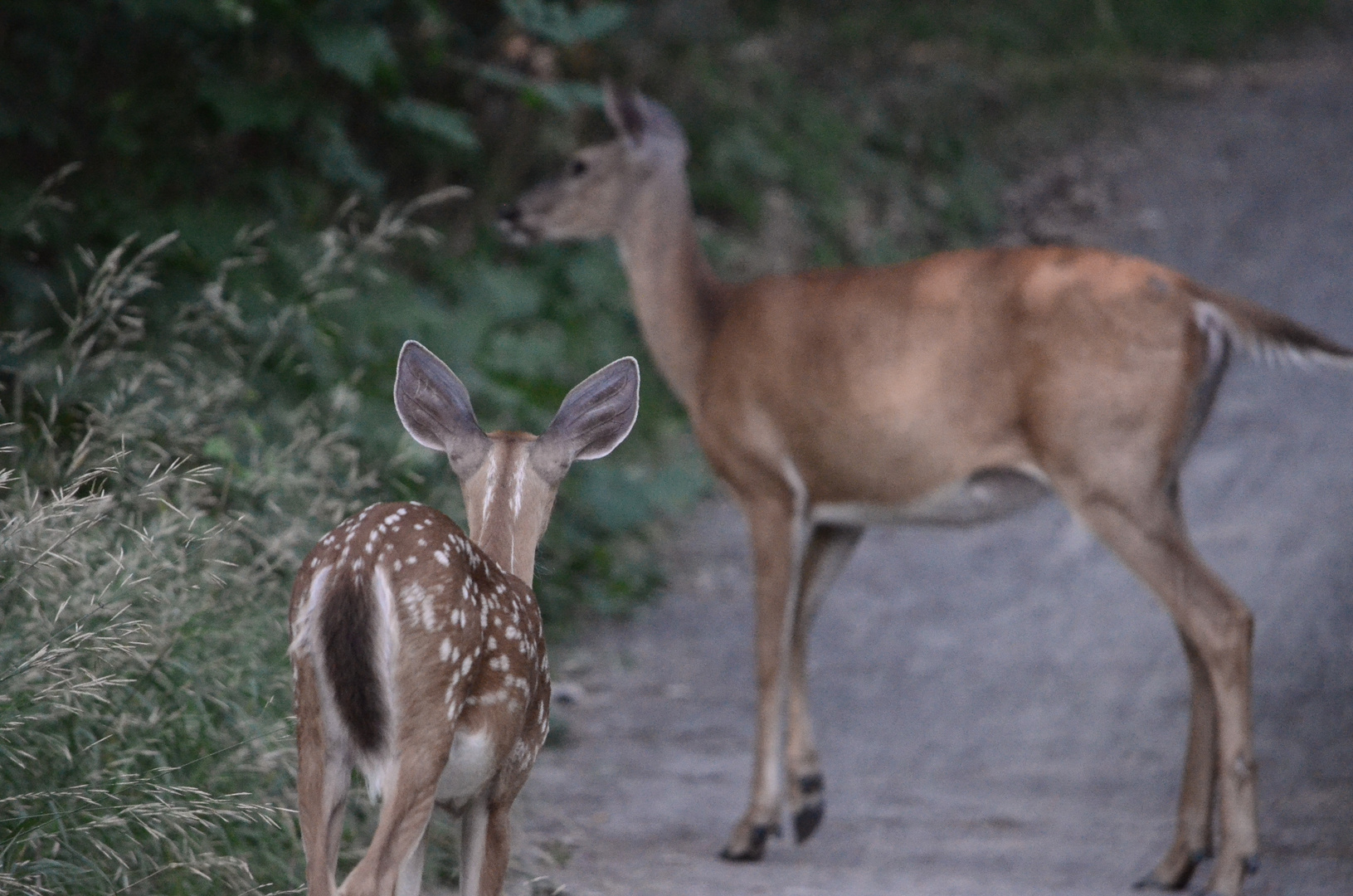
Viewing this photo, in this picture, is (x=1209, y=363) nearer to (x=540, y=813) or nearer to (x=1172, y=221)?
(x=540, y=813)

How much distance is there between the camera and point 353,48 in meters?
6.93

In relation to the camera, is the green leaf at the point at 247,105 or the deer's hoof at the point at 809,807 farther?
the green leaf at the point at 247,105

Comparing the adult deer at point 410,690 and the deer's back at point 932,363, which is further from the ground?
the adult deer at point 410,690

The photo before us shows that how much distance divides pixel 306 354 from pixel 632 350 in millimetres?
3584

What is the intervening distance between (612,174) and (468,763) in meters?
4.31

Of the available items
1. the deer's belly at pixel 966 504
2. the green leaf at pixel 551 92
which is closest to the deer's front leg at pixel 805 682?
the deer's belly at pixel 966 504

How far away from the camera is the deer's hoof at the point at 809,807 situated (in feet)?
19.4

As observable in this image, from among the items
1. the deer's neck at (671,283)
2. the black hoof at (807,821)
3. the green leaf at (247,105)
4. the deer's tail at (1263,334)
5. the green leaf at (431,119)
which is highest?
the green leaf at (247,105)

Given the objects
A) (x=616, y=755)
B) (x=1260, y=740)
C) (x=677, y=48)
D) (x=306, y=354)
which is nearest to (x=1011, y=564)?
(x=1260, y=740)

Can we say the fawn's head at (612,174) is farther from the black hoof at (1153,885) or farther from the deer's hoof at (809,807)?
the black hoof at (1153,885)

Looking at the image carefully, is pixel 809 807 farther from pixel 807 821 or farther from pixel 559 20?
pixel 559 20

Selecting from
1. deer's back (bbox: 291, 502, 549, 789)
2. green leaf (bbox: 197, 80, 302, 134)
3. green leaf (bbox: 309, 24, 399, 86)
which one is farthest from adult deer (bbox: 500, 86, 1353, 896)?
deer's back (bbox: 291, 502, 549, 789)

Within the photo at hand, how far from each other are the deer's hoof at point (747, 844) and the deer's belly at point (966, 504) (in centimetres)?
114

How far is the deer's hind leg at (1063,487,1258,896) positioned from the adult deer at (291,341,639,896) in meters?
2.51
